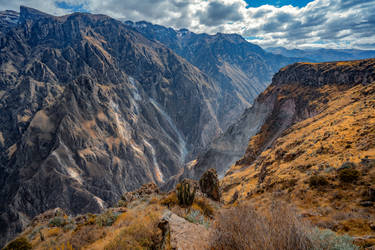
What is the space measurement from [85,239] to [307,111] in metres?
43.3

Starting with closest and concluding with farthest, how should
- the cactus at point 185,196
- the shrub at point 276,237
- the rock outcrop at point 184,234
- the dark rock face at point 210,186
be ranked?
the shrub at point 276,237 → the rock outcrop at point 184,234 → the cactus at point 185,196 → the dark rock face at point 210,186

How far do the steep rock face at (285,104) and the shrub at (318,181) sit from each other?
95.6 feet

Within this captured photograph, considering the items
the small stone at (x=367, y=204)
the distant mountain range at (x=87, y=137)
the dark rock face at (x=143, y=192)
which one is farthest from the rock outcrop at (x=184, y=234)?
the distant mountain range at (x=87, y=137)

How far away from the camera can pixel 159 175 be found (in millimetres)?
129375

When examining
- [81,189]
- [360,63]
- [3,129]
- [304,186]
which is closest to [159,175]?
[81,189]

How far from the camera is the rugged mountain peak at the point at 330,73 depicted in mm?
35156

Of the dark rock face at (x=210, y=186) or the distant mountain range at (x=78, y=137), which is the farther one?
the distant mountain range at (x=78, y=137)

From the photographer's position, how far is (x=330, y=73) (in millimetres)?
42438

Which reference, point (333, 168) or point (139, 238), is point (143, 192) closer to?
point (139, 238)

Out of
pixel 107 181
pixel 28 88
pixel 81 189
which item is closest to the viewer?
pixel 81 189

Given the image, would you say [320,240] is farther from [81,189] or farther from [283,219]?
[81,189]

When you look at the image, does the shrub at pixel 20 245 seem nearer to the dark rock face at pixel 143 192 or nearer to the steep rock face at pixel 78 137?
the dark rock face at pixel 143 192

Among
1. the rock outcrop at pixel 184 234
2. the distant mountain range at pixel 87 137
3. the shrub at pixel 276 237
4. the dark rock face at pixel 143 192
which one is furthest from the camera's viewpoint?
the distant mountain range at pixel 87 137

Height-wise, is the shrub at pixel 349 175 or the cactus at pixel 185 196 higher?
the cactus at pixel 185 196
